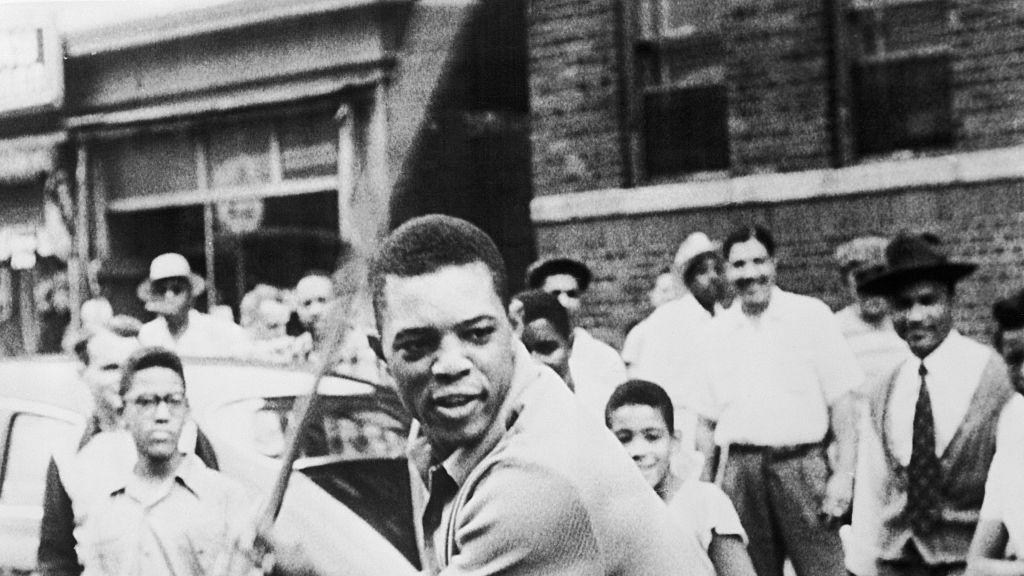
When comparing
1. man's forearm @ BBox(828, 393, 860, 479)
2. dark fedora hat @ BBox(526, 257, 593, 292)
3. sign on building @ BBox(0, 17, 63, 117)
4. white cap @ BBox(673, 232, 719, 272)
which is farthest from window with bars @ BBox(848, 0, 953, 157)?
sign on building @ BBox(0, 17, 63, 117)

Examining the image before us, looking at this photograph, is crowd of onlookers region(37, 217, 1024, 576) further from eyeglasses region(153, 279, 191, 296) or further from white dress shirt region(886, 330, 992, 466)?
eyeglasses region(153, 279, 191, 296)

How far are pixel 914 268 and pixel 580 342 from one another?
1.08 meters

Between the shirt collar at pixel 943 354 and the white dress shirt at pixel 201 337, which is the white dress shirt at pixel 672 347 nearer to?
the shirt collar at pixel 943 354

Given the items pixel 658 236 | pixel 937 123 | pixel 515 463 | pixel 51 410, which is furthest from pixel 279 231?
pixel 515 463

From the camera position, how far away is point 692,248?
13.1ft

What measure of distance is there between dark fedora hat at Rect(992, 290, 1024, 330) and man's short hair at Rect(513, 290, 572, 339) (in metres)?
1.25

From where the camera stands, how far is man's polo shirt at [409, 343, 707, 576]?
5.03 feet

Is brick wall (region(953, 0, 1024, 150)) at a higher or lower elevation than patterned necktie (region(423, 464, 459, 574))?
higher

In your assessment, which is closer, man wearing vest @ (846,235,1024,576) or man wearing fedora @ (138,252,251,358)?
man wearing vest @ (846,235,1024,576)

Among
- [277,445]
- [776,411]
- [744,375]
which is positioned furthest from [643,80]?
[277,445]

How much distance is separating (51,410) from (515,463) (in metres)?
2.76

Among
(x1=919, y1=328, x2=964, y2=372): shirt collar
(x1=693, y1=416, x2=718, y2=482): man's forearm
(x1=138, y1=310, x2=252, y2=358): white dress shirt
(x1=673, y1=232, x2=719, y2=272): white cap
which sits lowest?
(x1=693, y1=416, x2=718, y2=482): man's forearm

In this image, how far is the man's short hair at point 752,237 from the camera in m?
3.83

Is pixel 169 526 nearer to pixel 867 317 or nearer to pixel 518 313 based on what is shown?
pixel 518 313
